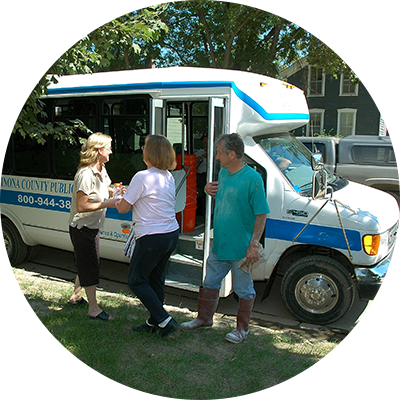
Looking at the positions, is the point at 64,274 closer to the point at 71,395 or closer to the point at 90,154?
the point at 90,154

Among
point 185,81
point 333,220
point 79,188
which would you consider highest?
point 185,81

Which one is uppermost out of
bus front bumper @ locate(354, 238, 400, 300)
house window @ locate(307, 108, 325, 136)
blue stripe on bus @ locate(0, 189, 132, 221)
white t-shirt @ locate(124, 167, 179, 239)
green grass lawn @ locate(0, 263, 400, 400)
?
house window @ locate(307, 108, 325, 136)

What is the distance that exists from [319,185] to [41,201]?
3900mm

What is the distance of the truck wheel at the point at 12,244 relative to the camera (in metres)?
6.58

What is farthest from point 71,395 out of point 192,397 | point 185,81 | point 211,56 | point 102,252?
point 211,56

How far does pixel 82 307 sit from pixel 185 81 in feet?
8.97

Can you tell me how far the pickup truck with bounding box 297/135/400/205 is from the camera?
9727mm

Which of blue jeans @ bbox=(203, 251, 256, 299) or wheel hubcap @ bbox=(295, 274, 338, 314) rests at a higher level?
blue jeans @ bbox=(203, 251, 256, 299)

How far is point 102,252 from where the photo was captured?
5.93 metres

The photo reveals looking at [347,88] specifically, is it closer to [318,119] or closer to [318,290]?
[318,119]

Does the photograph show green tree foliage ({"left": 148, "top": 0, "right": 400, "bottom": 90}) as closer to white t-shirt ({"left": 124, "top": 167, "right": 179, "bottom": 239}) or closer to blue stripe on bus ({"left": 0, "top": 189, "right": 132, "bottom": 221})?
blue stripe on bus ({"left": 0, "top": 189, "right": 132, "bottom": 221})

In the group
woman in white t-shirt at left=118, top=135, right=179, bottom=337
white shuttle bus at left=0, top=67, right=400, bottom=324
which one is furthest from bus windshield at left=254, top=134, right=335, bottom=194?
woman in white t-shirt at left=118, top=135, right=179, bottom=337

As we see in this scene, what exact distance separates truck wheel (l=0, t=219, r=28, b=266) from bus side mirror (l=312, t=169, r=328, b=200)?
4.45m

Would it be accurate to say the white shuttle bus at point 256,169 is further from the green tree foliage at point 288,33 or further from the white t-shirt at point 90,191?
the green tree foliage at point 288,33
